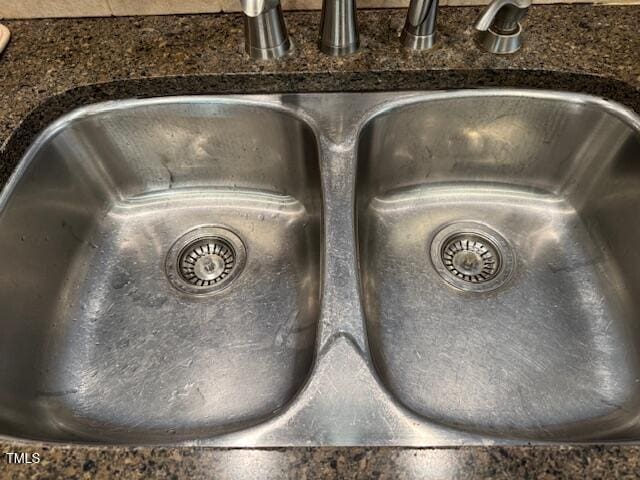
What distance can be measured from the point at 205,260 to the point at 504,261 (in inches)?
21.8

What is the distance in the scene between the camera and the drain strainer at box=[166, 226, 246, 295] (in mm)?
839

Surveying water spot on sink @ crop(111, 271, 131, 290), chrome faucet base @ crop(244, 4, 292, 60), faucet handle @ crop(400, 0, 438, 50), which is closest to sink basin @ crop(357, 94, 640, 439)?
faucet handle @ crop(400, 0, 438, 50)

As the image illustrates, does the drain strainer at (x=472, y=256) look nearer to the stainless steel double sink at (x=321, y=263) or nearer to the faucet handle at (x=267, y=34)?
the stainless steel double sink at (x=321, y=263)

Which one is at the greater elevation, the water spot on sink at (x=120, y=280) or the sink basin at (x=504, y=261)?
the sink basin at (x=504, y=261)

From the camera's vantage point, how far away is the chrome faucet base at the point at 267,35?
29.0 inches

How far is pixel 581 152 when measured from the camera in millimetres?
814

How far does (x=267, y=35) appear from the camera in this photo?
76 centimetres

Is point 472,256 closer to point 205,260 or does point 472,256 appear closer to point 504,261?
point 504,261

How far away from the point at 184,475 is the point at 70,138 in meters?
0.61

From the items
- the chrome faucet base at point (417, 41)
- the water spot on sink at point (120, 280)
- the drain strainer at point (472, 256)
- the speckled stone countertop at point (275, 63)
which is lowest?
the water spot on sink at point (120, 280)

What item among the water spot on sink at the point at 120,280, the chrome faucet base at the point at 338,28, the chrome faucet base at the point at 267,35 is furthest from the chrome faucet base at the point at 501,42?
the water spot on sink at the point at 120,280

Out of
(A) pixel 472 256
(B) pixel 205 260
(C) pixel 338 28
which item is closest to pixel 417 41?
(C) pixel 338 28

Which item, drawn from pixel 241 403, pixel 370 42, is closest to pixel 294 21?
pixel 370 42

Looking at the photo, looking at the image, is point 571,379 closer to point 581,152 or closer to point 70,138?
point 581,152
